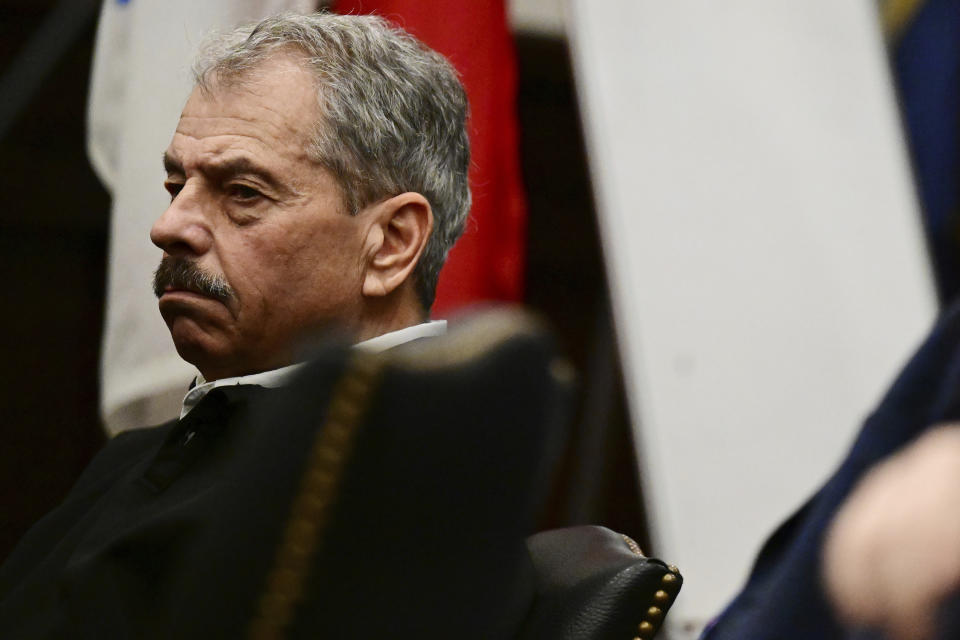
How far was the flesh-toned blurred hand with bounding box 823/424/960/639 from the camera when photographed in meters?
0.40

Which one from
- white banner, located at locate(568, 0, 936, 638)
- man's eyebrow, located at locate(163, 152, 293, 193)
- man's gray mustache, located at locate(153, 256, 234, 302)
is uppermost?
man's eyebrow, located at locate(163, 152, 293, 193)

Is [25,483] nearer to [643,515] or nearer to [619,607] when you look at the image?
[619,607]

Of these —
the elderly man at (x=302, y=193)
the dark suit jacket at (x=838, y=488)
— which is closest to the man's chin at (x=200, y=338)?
the elderly man at (x=302, y=193)

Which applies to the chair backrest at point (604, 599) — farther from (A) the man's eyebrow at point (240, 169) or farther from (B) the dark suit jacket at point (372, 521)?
(A) the man's eyebrow at point (240, 169)

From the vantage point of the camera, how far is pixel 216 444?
566mm

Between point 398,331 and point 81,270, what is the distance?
6.9 inches

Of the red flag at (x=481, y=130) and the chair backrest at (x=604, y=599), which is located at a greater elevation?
the red flag at (x=481, y=130)

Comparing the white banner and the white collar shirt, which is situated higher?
the white collar shirt

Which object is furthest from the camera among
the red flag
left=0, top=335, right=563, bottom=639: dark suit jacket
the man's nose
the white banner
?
the white banner

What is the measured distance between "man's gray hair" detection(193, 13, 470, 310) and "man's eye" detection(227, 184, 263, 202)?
0.13 ft

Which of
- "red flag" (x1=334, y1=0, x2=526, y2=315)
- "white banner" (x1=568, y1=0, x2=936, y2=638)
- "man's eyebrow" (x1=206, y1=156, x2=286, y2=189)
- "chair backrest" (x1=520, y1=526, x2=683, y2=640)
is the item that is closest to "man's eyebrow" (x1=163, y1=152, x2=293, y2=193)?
"man's eyebrow" (x1=206, y1=156, x2=286, y2=189)

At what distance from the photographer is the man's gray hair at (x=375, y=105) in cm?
59

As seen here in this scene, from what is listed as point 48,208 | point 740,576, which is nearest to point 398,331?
point 48,208

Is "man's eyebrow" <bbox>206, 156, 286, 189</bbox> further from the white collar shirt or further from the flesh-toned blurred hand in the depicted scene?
the flesh-toned blurred hand
